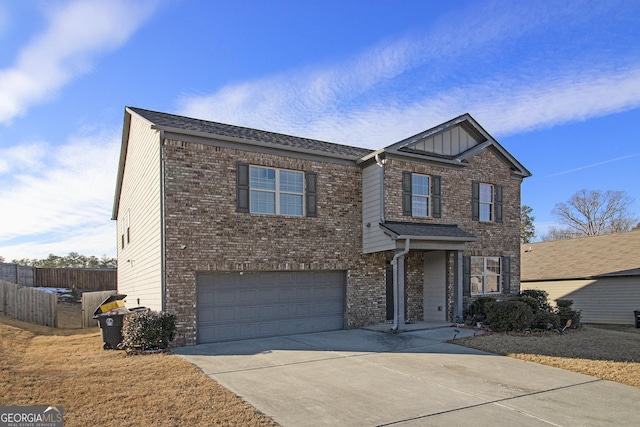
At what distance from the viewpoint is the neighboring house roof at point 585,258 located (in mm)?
21484

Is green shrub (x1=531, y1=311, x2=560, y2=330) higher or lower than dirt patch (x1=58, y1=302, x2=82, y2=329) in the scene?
higher

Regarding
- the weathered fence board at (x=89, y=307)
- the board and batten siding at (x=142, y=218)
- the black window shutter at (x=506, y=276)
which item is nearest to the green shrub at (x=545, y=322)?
the black window shutter at (x=506, y=276)

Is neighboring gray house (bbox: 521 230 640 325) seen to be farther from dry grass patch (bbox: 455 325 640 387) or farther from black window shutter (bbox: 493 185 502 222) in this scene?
dry grass patch (bbox: 455 325 640 387)

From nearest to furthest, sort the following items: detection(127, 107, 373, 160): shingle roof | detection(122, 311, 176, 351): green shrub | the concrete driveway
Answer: the concrete driveway → detection(122, 311, 176, 351): green shrub → detection(127, 107, 373, 160): shingle roof

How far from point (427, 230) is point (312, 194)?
3.89 m

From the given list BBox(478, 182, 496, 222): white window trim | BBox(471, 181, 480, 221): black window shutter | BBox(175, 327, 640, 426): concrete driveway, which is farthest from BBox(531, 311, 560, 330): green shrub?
BBox(478, 182, 496, 222): white window trim

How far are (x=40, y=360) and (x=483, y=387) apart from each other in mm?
9146

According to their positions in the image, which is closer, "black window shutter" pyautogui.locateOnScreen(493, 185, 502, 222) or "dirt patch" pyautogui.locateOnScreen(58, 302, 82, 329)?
"black window shutter" pyautogui.locateOnScreen(493, 185, 502, 222)

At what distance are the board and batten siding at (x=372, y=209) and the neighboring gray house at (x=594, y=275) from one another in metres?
13.3

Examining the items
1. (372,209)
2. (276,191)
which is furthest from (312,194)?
(372,209)

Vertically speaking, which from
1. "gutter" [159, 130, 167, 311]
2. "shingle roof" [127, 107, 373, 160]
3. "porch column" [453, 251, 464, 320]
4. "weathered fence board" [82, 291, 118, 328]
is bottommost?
"weathered fence board" [82, 291, 118, 328]

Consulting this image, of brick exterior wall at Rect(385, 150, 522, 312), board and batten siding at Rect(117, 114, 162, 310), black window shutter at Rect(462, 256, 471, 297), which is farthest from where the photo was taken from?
black window shutter at Rect(462, 256, 471, 297)

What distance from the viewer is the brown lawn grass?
6031 millimetres

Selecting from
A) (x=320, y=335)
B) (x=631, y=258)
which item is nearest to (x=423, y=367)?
(x=320, y=335)
